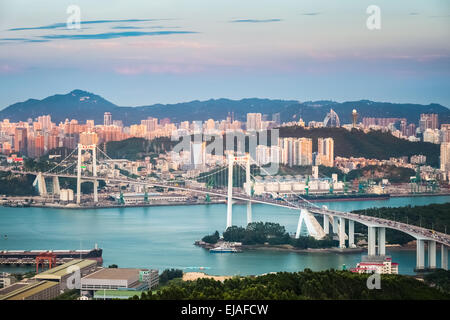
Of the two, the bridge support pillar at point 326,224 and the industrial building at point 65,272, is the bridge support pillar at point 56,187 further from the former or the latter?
the industrial building at point 65,272

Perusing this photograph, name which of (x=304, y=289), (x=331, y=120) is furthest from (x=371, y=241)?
(x=331, y=120)

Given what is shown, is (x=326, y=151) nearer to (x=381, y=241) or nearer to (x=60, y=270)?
(x=381, y=241)

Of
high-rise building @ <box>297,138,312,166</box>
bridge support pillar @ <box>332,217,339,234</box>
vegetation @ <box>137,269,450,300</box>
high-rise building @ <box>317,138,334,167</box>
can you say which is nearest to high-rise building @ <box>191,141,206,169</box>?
high-rise building @ <box>297,138,312,166</box>

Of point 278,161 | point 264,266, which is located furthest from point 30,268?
point 278,161

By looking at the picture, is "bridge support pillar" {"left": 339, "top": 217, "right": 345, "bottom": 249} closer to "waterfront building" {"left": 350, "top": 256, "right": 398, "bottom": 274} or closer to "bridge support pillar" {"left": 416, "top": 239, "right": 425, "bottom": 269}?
"bridge support pillar" {"left": 416, "top": 239, "right": 425, "bottom": 269}

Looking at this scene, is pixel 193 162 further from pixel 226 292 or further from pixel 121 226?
pixel 226 292

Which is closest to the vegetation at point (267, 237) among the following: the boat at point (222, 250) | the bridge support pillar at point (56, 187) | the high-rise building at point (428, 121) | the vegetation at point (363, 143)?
the boat at point (222, 250)
